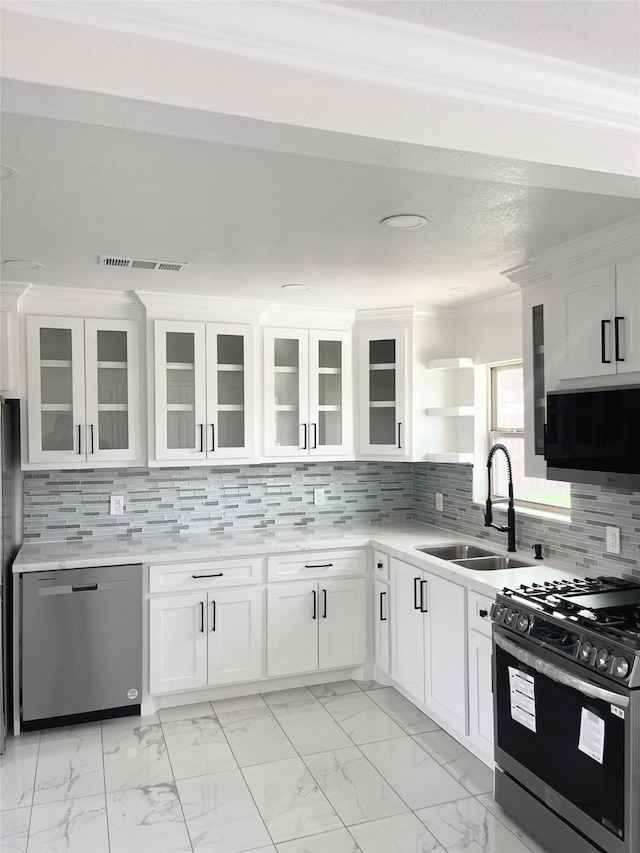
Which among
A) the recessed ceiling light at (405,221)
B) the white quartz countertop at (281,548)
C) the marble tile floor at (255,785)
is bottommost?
the marble tile floor at (255,785)

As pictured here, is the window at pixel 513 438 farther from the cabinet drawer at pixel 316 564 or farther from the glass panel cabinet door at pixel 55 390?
the glass panel cabinet door at pixel 55 390

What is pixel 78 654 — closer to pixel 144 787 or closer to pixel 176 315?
pixel 144 787

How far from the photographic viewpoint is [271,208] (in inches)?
89.1

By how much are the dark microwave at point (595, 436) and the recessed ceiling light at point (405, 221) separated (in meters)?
0.92

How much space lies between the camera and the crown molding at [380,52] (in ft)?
3.98

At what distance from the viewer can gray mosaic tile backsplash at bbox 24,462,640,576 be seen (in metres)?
3.82

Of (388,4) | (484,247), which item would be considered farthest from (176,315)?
(388,4)

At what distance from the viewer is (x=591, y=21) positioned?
1.34m

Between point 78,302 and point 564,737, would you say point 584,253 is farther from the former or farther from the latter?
point 78,302

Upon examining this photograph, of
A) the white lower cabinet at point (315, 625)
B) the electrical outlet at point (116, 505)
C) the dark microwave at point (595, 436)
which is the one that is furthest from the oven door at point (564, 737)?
the electrical outlet at point (116, 505)

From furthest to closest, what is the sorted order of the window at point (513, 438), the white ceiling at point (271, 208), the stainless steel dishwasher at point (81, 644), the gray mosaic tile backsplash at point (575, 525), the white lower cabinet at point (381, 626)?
the white lower cabinet at point (381, 626)
the window at point (513, 438)
the stainless steel dishwasher at point (81, 644)
the gray mosaic tile backsplash at point (575, 525)
the white ceiling at point (271, 208)

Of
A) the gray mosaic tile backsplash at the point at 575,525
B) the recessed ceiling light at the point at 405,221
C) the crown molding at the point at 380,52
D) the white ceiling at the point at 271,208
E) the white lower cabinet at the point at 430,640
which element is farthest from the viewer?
the white lower cabinet at the point at 430,640

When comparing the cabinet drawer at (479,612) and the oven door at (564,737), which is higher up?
the cabinet drawer at (479,612)

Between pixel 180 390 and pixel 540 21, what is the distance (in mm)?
2827
